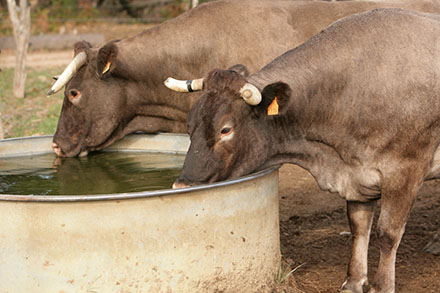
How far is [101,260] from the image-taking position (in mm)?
3373

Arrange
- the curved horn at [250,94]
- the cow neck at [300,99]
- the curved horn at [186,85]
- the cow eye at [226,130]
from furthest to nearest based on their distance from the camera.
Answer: the curved horn at [186,85]
the cow neck at [300,99]
the cow eye at [226,130]
the curved horn at [250,94]

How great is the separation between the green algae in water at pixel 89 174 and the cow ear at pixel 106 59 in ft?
2.41

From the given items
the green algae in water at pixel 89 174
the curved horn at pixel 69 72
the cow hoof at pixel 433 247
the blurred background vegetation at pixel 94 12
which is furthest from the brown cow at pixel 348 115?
the blurred background vegetation at pixel 94 12

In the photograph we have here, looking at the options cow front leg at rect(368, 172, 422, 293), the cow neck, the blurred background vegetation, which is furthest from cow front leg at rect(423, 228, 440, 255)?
the blurred background vegetation

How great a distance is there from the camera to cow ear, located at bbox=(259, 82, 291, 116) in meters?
3.83

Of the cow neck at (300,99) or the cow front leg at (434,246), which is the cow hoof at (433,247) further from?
the cow neck at (300,99)

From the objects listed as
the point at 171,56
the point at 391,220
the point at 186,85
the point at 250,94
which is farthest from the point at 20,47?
the point at 391,220

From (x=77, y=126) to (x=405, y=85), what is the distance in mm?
2968

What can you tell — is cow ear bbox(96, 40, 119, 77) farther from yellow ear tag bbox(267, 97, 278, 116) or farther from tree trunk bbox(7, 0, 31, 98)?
tree trunk bbox(7, 0, 31, 98)

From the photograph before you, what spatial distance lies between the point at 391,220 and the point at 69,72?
2937 mm

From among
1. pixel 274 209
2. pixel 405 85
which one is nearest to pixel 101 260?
pixel 274 209

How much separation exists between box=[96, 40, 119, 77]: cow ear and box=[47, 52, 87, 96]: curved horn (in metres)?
0.20

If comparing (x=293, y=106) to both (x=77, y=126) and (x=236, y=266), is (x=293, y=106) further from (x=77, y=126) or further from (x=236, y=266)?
(x=77, y=126)

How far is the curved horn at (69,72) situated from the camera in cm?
550
